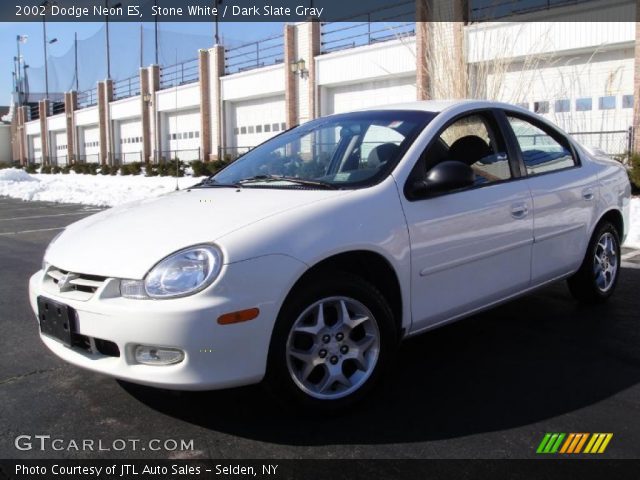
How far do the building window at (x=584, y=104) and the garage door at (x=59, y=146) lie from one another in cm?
4421

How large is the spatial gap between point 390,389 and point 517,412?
0.65 m

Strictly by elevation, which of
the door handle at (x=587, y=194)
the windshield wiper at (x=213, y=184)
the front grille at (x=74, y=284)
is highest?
the windshield wiper at (x=213, y=184)

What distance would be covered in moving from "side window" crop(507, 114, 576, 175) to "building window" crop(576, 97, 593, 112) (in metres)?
14.7

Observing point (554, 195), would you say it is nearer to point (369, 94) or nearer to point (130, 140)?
point (369, 94)

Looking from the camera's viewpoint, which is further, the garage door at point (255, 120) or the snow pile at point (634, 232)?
the garage door at point (255, 120)

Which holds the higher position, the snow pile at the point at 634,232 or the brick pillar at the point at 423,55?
the brick pillar at the point at 423,55

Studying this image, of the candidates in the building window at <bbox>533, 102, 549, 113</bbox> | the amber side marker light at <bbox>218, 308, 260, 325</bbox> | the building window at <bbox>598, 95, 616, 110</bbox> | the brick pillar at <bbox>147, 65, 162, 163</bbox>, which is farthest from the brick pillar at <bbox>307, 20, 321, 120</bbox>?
the amber side marker light at <bbox>218, 308, 260, 325</bbox>

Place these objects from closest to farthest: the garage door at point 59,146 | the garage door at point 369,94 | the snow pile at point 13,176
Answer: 1. the garage door at point 369,94
2. the snow pile at point 13,176
3. the garage door at point 59,146

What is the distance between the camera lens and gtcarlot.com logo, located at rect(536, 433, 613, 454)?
8.83 feet

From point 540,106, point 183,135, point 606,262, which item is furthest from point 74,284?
point 183,135

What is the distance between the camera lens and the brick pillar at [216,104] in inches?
1262

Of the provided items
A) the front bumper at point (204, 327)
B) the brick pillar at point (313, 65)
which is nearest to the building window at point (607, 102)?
the brick pillar at point (313, 65)

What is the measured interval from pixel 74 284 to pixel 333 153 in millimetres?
1682
